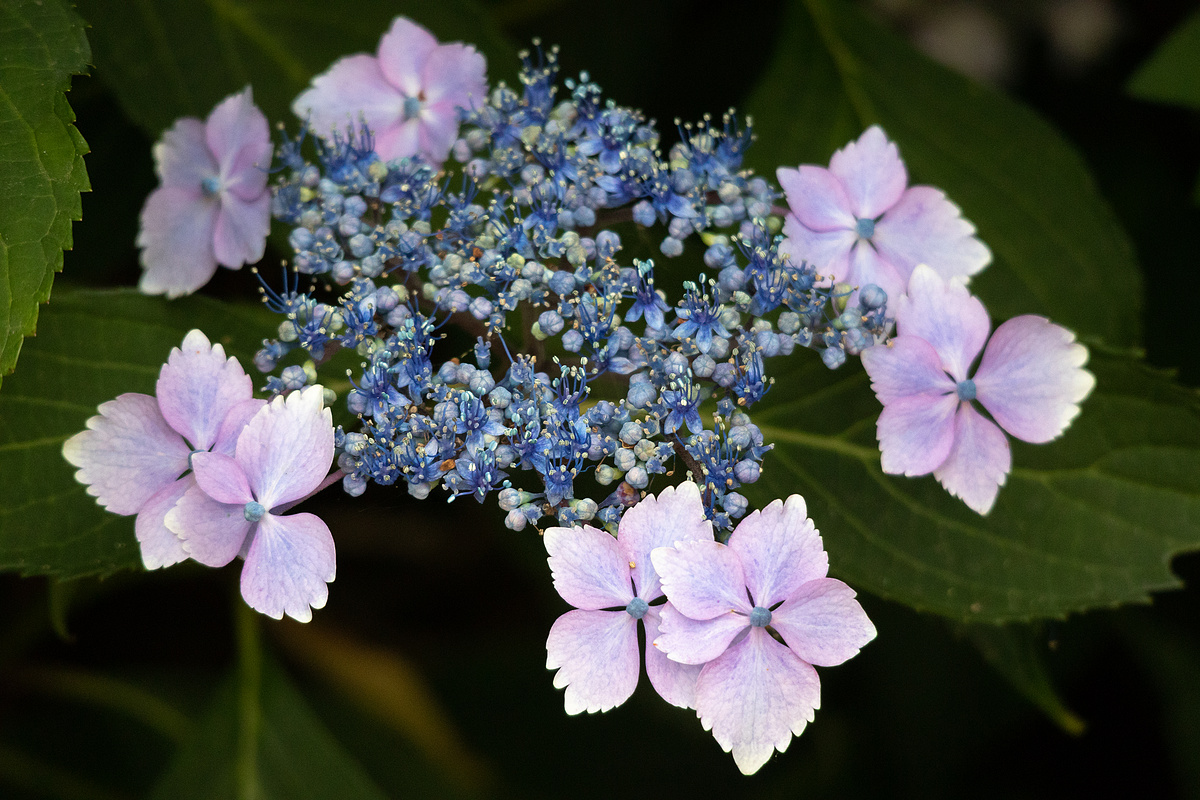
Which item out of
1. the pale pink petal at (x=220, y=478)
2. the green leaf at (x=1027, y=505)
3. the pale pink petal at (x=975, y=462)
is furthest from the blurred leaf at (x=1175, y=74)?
the pale pink petal at (x=220, y=478)

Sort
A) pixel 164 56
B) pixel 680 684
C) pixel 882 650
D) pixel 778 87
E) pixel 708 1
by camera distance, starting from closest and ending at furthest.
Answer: pixel 680 684, pixel 164 56, pixel 778 87, pixel 882 650, pixel 708 1

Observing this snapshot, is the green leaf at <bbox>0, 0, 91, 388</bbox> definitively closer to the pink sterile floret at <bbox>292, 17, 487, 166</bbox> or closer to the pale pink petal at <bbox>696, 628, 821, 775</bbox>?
the pink sterile floret at <bbox>292, 17, 487, 166</bbox>

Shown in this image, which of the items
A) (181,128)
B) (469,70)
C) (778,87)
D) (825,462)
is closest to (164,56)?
(181,128)

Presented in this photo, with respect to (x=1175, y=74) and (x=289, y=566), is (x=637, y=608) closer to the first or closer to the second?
(x=289, y=566)

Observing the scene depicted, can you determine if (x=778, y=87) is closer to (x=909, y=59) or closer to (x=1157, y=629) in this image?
(x=909, y=59)

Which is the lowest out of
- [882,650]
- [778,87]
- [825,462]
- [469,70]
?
[882,650]

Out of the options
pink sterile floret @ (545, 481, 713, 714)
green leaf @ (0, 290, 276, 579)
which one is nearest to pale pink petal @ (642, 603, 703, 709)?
pink sterile floret @ (545, 481, 713, 714)

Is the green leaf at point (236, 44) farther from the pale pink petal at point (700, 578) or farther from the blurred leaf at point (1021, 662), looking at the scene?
the blurred leaf at point (1021, 662)
